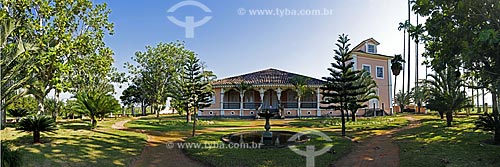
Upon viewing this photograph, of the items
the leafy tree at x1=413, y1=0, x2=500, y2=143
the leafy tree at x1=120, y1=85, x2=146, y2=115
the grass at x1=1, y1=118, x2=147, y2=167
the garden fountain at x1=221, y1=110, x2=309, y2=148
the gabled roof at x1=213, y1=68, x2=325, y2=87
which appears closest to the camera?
the grass at x1=1, y1=118, x2=147, y2=167

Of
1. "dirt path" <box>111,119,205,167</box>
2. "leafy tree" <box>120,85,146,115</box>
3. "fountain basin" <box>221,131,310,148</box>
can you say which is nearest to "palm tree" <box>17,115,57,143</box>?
"dirt path" <box>111,119,205,167</box>

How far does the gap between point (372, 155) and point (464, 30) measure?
4.71 meters

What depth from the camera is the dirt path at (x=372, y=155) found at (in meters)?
8.60

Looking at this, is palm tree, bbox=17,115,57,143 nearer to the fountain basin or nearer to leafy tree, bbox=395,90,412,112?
the fountain basin

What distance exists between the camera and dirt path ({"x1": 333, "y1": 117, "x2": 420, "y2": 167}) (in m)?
8.60

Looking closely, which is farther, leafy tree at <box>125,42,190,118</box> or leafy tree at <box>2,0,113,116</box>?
leafy tree at <box>125,42,190,118</box>

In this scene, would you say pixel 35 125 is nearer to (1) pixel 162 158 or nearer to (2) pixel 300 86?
(1) pixel 162 158

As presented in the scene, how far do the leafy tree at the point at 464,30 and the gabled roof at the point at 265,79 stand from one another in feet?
68.7

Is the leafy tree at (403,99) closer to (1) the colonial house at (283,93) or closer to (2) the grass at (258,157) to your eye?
(1) the colonial house at (283,93)

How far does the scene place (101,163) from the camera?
28.5ft

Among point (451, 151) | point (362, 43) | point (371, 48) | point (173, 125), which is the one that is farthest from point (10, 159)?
point (371, 48)

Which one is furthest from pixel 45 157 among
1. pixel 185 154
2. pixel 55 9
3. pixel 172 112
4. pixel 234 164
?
pixel 172 112

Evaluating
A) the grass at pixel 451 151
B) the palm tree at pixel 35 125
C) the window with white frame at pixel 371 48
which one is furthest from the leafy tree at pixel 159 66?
the grass at pixel 451 151

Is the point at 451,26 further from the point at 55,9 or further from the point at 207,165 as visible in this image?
the point at 55,9
